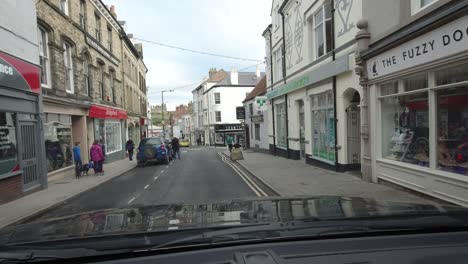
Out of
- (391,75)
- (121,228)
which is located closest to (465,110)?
(391,75)

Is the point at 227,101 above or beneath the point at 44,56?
above

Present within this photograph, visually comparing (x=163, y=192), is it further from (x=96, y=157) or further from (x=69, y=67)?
(x=69, y=67)

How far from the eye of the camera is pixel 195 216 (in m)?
2.40

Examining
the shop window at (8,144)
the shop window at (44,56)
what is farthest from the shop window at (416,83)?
the shop window at (44,56)

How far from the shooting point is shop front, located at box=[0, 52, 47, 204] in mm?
10250

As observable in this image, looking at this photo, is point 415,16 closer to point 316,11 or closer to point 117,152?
point 316,11

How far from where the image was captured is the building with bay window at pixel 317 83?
12.2m

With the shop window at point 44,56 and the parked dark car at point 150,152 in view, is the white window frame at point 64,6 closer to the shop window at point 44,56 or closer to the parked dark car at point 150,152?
the shop window at point 44,56

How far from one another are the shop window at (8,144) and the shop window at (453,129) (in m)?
11.6

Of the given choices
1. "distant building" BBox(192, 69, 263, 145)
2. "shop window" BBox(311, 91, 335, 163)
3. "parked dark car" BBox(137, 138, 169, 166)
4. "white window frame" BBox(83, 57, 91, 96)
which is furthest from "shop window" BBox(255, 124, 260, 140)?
"distant building" BBox(192, 69, 263, 145)

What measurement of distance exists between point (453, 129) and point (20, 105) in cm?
1204

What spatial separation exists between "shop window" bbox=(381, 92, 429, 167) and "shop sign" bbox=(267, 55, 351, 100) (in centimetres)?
227

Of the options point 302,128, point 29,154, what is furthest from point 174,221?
point 302,128

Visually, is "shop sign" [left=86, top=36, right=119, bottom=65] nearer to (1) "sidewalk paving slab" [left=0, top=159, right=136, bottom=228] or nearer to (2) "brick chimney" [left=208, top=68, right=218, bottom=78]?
(1) "sidewalk paving slab" [left=0, top=159, right=136, bottom=228]
